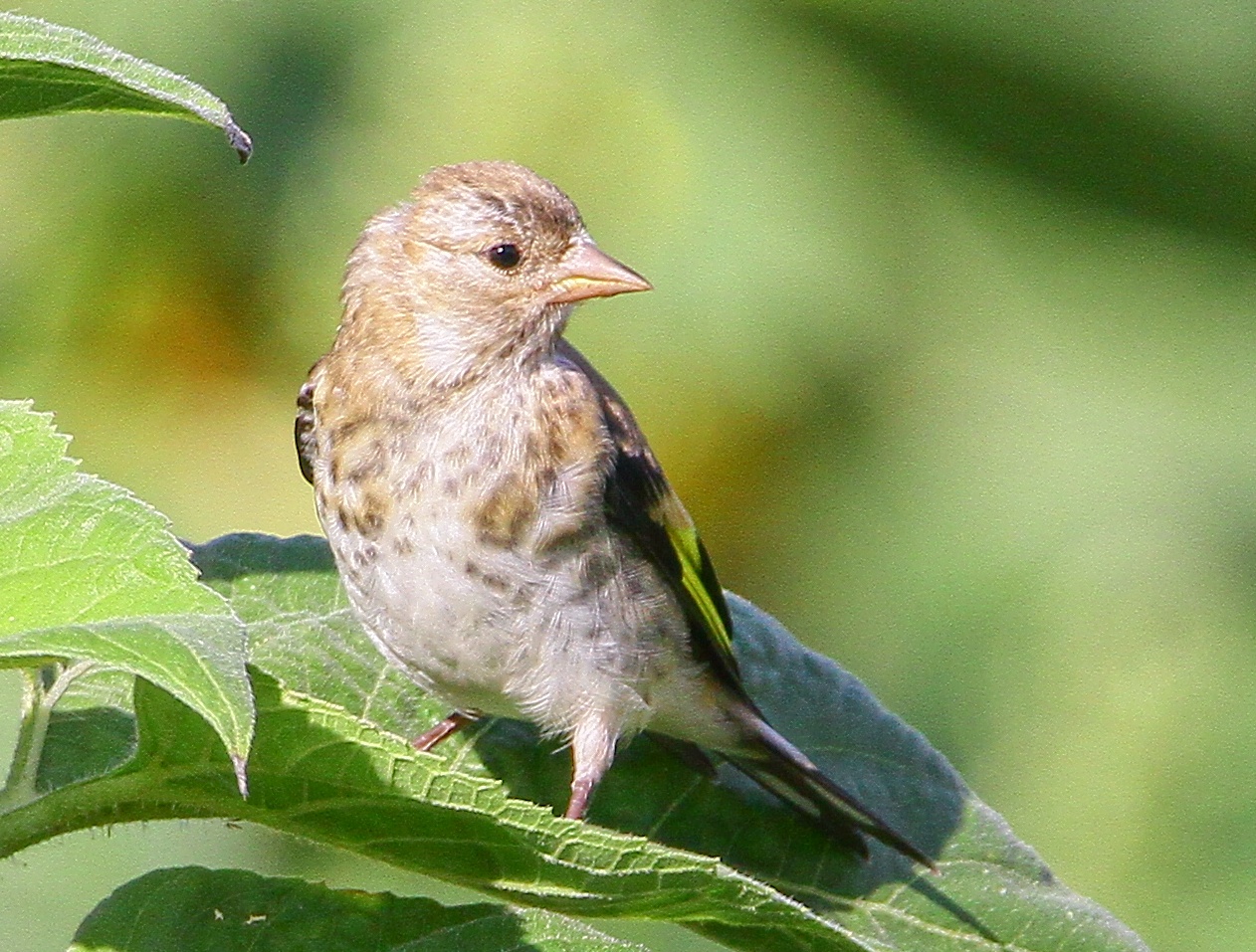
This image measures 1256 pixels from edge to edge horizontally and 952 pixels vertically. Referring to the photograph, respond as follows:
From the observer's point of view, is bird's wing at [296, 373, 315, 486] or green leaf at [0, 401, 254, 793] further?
bird's wing at [296, 373, 315, 486]

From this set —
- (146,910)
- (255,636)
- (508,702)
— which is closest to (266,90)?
(508,702)

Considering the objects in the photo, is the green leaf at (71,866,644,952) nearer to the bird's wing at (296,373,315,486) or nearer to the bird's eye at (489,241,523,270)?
the bird's wing at (296,373,315,486)

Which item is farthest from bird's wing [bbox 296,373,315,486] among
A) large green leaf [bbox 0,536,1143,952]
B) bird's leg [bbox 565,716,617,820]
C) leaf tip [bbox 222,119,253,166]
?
leaf tip [bbox 222,119,253,166]

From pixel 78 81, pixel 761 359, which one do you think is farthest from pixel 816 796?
pixel 761 359

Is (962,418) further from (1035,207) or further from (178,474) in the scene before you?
(178,474)

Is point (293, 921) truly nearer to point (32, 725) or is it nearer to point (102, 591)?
point (32, 725)

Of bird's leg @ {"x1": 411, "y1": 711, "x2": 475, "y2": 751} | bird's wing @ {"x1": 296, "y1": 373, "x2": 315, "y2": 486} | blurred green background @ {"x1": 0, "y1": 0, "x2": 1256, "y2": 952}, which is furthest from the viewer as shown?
blurred green background @ {"x1": 0, "y1": 0, "x2": 1256, "y2": 952}
